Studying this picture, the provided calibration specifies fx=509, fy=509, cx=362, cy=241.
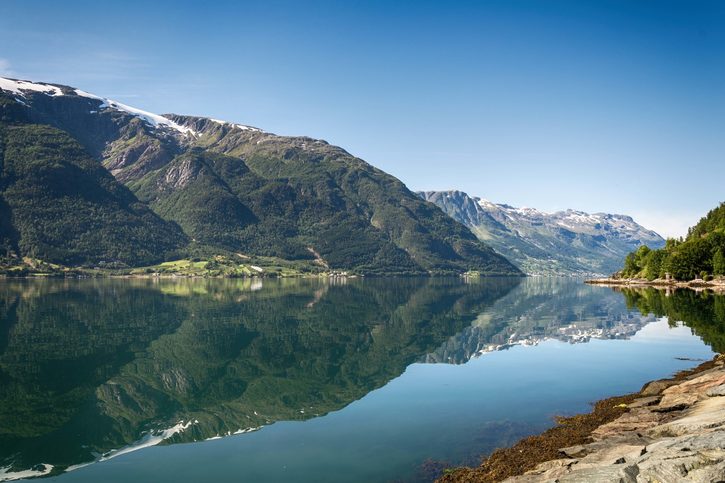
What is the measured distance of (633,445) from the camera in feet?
67.3

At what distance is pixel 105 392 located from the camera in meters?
41.8

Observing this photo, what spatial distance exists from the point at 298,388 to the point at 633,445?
96.7 feet

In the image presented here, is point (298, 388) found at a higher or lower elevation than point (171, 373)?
higher

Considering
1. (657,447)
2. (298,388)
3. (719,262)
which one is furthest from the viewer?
→ (719,262)

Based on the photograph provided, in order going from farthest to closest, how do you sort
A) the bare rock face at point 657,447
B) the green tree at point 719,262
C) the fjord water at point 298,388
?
the green tree at point 719,262
the fjord water at point 298,388
the bare rock face at point 657,447

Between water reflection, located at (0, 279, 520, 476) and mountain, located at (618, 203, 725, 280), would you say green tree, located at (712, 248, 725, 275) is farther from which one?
water reflection, located at (0, 279, 520, 476)

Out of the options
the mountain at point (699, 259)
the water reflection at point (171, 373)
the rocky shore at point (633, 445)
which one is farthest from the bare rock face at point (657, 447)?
the mountain at point (699, 259)

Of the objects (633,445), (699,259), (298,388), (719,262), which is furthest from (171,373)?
(699,259)

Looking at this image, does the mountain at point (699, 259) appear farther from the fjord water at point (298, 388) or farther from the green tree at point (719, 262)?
the fjord water at point (298, 388)

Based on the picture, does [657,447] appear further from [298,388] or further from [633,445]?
[298,388]

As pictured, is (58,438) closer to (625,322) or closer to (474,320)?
(474,320)

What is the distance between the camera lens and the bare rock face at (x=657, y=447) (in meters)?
15.6

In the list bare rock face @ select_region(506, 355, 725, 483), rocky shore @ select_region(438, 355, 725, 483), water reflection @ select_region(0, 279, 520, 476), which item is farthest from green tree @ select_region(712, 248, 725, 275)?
bare rock face @ select_region(506, 355, 725, 483)

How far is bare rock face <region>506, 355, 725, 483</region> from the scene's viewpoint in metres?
15.6
